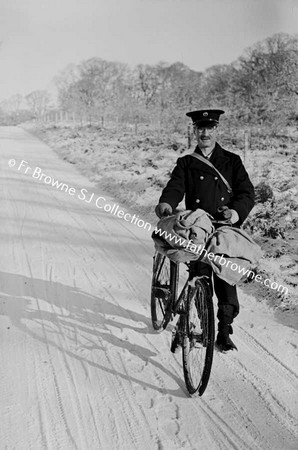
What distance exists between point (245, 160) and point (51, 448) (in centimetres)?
1147

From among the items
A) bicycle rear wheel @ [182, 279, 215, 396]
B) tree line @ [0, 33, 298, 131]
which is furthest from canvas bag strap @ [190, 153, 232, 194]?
tree line @ [0, 33, 298, 131]

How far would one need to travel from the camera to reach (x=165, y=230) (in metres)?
2.94

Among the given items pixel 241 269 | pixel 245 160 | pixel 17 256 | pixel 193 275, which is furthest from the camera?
pixel 245 160

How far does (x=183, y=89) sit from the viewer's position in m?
40.3

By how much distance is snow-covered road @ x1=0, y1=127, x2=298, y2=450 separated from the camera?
100 inches

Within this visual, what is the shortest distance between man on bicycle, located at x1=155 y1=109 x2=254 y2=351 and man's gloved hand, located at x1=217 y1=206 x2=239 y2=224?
0.27ft

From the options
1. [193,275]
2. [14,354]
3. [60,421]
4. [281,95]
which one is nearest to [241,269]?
[193,275]

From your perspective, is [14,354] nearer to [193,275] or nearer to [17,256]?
[193,275]

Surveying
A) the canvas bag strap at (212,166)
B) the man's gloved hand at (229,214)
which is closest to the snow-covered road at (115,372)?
the man's gloved hand at (229,214)

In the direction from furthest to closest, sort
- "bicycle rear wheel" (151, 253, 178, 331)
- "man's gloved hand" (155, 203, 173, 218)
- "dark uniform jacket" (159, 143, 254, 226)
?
"bicycle rear wheel" (151, 253, 178, 331) < "dark uniform jacket" (159, 143, 254, 226) < "man's gloved hand" (155, 203, 173, 218)

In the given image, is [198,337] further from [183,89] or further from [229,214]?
[183,89]

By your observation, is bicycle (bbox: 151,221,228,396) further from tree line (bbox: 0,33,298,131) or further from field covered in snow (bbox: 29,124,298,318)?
tree line (bbox: 0,33,298,131)

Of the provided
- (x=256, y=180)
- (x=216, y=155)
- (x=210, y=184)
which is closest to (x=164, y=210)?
(x=210, y=184)

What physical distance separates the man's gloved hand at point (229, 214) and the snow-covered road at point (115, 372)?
129 cm
